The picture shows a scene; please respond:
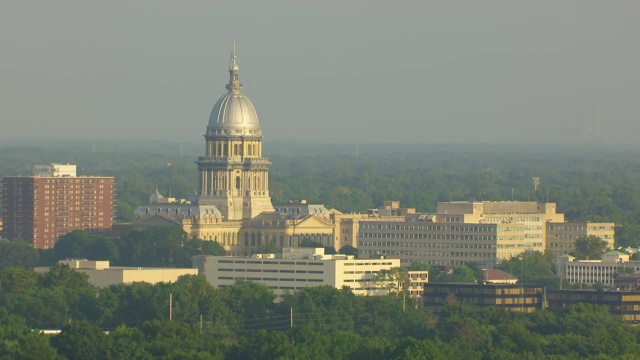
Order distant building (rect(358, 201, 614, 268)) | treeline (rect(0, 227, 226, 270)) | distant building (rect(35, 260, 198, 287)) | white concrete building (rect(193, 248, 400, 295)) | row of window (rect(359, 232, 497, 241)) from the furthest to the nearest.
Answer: row of window (rect(359, 232, 497, 241)) → distant building (rect(358, 201, 614, 268)) → treeline (rect(0, 227, 226, 270)) → distant building (rect(35, 260, 198, 287)) → white concrete building (rect(193, 248, 400, 295))

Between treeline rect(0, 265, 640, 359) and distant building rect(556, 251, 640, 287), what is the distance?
25632mm

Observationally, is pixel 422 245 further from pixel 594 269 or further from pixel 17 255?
pixel 17 255

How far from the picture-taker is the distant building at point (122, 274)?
167 meters

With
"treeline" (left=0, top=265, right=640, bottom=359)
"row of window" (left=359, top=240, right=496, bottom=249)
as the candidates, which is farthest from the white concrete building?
"row of window" (left=359, top=240, right=496, bottom=249)

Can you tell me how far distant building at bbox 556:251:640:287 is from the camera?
17800cm

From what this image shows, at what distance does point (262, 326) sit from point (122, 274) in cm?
2180

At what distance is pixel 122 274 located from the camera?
550 feet

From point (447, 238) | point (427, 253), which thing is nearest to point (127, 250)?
point (427, 253)

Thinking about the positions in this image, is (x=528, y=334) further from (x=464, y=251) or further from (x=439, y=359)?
Result: (x=464, y=251)

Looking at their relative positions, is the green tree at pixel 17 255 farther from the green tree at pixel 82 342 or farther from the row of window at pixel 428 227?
the green tree at pixel 82 342

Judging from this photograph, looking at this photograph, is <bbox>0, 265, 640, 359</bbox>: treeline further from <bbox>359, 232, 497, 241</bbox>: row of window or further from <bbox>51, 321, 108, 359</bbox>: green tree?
<bbox>359, 232, 497, 241</bbox>: row of window

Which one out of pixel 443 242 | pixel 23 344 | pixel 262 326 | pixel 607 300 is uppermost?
pixel 443 242

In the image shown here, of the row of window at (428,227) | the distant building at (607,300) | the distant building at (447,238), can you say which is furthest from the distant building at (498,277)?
the row of window at (428,227)

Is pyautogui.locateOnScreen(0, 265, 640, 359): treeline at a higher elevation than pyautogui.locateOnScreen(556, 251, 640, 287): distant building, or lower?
lower
